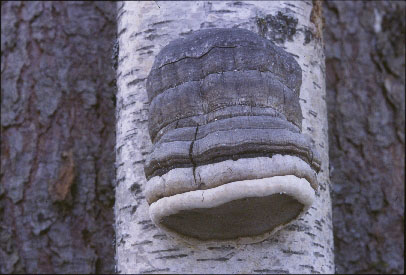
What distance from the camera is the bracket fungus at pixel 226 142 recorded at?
5.70 ft

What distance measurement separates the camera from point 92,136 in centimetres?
411

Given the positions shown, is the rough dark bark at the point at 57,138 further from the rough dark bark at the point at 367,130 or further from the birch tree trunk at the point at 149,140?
the birch tree trunk at the point at 149,140

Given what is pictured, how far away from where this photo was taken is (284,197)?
1799 mm

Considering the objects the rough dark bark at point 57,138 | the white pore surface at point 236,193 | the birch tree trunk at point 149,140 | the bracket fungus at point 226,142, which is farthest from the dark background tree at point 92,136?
the white pore surface at point 236,193

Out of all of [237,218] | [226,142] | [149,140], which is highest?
[149,140]

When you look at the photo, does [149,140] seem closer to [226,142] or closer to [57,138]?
[226,142]

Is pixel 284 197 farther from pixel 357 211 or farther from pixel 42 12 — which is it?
pixel 42 12

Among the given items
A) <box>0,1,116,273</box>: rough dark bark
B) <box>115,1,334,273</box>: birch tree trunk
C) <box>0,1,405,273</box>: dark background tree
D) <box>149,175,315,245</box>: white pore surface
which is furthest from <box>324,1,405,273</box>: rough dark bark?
<box>149,175,315,245</box>: white pore surface

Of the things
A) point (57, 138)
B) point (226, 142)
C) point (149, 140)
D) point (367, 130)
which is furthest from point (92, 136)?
point (226, 142)

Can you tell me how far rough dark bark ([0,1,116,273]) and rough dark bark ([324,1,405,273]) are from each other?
4.76 feet

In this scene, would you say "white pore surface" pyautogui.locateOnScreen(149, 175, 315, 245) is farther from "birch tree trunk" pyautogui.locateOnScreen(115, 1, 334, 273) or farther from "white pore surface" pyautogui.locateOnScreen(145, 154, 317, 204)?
"birch tree trunk" pyautogui.locateOnScreen(115, 1, 334, 273)

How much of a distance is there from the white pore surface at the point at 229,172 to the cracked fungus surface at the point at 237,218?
7 cm

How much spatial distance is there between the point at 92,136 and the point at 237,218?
2.38 meters

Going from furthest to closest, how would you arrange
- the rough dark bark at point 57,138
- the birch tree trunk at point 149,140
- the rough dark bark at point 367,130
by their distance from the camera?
the rough dark bark at point 367,130 → the rough dark bark at point 57,138 → the birch tree trunk at point 149,140
